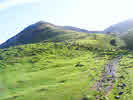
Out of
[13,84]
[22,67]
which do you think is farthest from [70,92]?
[22,67]

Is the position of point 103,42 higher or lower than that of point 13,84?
higher

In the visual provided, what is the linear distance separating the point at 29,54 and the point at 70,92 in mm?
95869

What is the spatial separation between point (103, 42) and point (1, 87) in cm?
15290

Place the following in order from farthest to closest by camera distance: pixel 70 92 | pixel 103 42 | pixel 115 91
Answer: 1. pixel 103 42
2. pixel 70 92
3. pixel 115 91

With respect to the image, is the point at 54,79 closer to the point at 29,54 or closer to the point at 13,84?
the point at 13,84

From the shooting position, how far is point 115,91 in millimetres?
47625

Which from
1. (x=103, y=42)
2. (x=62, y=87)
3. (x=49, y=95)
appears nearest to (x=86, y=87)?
(x=62, y=87)

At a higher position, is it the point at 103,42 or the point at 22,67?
the point at 103,42

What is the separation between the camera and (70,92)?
50781 mm

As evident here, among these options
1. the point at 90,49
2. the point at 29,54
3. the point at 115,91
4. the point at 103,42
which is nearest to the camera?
the point at 115,91

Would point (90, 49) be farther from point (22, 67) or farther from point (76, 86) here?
point (76, 86)

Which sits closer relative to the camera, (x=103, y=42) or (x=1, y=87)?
(x=1, y=87)

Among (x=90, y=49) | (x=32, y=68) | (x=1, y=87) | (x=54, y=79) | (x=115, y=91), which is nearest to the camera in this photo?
(x=115, y=91)

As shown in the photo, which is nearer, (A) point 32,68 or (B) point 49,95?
(B) point 49,95
